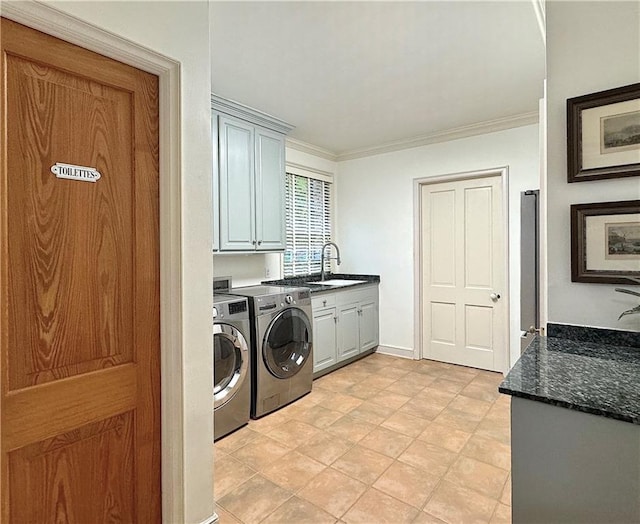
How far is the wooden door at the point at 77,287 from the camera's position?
1.17 meters

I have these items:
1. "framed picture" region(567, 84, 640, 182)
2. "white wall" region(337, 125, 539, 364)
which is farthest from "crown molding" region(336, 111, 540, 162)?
"framed picture" region(567, 84, 640, 182)

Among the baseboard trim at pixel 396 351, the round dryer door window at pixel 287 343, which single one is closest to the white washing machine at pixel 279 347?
the round dryer door window at pixel 287 343

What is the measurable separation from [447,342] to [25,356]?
3.89 m

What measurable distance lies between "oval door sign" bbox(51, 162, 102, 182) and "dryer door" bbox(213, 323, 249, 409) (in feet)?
4.35

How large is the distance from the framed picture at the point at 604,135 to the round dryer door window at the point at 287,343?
7.14ft

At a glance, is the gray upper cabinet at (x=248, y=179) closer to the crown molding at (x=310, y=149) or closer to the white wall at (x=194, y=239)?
the crown molding at (x=310, y=149)

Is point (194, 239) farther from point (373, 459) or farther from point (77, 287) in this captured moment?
point (373, 459)

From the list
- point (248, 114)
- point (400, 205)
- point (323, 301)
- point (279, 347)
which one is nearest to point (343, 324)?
point (323, 301)

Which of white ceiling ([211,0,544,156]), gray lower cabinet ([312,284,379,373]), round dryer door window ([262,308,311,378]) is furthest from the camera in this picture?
gray lower cabinet ([312,284,379,373])

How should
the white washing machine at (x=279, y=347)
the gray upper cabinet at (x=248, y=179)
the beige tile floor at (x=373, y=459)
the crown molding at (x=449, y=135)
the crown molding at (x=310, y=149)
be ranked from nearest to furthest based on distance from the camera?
the beige tile floor at (x=373, y=459)
the white washing machine at (x=279, y=347)
the gray upper cabinet at (x=248, y=179)
the crown molding at (x=449, y=135)
the crown molding at (x=310, y=149)

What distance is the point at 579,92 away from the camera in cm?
157

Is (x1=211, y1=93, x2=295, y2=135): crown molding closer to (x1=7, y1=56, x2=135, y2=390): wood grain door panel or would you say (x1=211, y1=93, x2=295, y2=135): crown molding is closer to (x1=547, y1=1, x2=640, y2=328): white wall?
(x1=7, y1=56, x2=135, y2=390): wood grain door panel

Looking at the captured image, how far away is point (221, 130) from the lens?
9.93 ft

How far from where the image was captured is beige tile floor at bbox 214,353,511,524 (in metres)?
1.81
